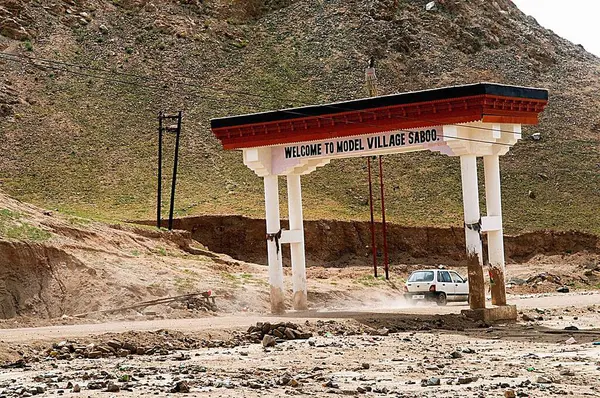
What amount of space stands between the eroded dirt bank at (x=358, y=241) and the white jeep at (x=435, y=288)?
655 inches

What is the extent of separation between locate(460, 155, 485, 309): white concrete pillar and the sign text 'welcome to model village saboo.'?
117 centimetres

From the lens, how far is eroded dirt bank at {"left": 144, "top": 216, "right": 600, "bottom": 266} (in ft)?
188

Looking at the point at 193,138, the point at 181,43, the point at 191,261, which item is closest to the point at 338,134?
the point at 191,261

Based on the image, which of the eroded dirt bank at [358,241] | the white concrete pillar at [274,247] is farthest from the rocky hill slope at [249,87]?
the white concrete pillar at [274,247]

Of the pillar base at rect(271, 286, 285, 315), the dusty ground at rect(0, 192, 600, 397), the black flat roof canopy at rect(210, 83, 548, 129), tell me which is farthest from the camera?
the pillar base at rect(271, 286, 285, 315)

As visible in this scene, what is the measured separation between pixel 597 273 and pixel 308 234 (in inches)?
538

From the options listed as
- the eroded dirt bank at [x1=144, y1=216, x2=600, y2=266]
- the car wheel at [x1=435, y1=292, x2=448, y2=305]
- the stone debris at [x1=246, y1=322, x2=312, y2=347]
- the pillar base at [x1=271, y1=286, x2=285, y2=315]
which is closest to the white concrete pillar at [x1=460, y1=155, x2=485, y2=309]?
the stone debris at [x1=246, y1=322, x2=312, y2=347]

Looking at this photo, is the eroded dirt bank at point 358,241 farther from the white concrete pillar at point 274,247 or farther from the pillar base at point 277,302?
the pillar base at point 277,302

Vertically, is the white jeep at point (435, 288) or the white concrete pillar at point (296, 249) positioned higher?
the white concrete pillar at point (296, 249)

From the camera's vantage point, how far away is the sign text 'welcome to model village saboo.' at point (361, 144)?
31.2 meters

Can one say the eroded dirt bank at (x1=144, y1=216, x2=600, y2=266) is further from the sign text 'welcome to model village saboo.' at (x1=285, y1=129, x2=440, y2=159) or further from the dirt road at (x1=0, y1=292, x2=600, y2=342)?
the sign text 'welcome to model village saboo.' at (x1=285, y1=129, x2=440, y2=159)

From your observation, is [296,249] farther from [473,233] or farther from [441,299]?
[441,299]

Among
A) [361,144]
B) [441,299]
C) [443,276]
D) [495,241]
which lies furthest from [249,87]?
[495,241]

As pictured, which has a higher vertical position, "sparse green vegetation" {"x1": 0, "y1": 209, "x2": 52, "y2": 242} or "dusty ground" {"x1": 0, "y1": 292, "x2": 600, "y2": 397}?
"sparse green vegetation" {"x1": 0, "y1": 209, "x2": 52, "y2": 242}
